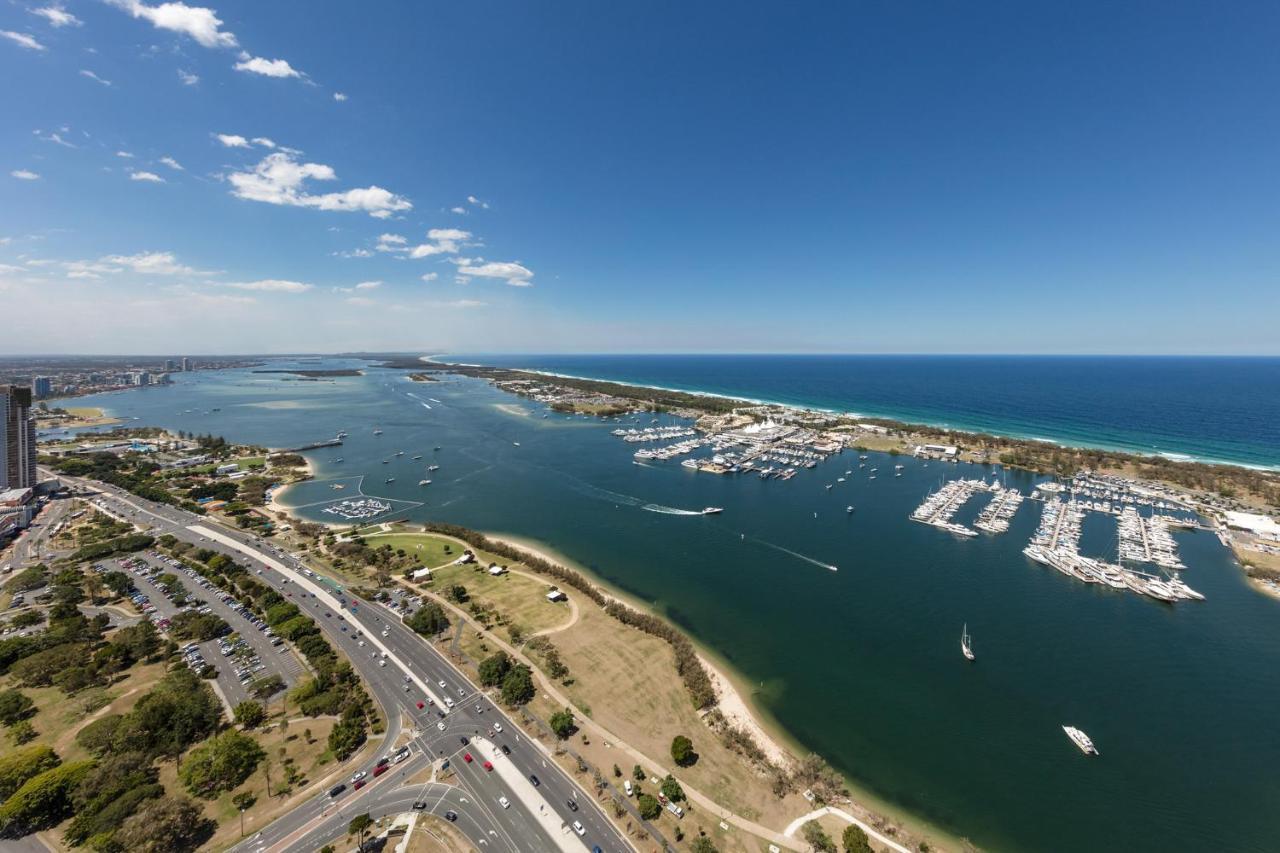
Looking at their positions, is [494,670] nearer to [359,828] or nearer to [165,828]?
[359,828]

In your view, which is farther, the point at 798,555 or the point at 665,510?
the point at 665,510

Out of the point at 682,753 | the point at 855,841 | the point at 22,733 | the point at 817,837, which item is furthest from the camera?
the point at 22,733

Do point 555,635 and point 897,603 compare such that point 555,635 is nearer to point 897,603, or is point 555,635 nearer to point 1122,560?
point 897,603

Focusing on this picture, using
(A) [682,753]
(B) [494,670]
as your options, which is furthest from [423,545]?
(A) [682,753]

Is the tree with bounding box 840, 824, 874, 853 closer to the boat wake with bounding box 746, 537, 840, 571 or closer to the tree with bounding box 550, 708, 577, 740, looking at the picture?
the tree with bounding box 550, 708, 577, 740

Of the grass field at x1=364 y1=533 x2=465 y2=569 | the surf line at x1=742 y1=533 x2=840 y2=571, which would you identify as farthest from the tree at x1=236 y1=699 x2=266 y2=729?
the surf line at x1=742 y1=533 x2=840 y2=571

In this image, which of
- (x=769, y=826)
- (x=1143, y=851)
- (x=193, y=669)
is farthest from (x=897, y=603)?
(x=193, y=669)
